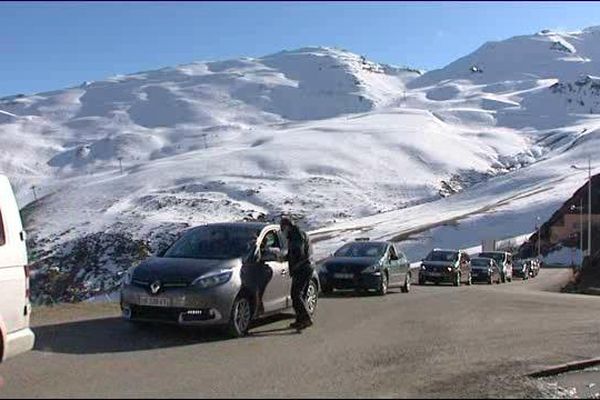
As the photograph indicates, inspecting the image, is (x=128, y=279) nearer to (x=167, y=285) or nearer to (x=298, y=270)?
(x=167, y=285)

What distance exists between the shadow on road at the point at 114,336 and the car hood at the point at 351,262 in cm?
735

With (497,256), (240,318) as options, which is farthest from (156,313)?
(497,256)

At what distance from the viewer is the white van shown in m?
8.02

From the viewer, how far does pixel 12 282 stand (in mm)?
8180

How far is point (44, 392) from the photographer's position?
25.3ft

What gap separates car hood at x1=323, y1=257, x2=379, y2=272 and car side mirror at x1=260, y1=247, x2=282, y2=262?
796cm

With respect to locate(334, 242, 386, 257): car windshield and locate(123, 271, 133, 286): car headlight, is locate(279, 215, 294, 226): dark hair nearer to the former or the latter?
locate(123, 271, 133, 286): car headlight

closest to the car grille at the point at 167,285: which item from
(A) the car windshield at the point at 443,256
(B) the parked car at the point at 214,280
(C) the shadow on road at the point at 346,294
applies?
(B) the parked car at the point at 214,280

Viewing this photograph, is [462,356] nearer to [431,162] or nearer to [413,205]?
[413,205]

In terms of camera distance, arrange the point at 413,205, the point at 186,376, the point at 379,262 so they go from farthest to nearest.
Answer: the point at 413,205 → the point at 379,262 → the point at 186,376

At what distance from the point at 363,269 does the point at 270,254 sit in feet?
26.9

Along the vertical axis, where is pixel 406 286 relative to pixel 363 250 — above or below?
below

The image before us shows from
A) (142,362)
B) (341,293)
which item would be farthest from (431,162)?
(142,362)

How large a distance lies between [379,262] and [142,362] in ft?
38.4
